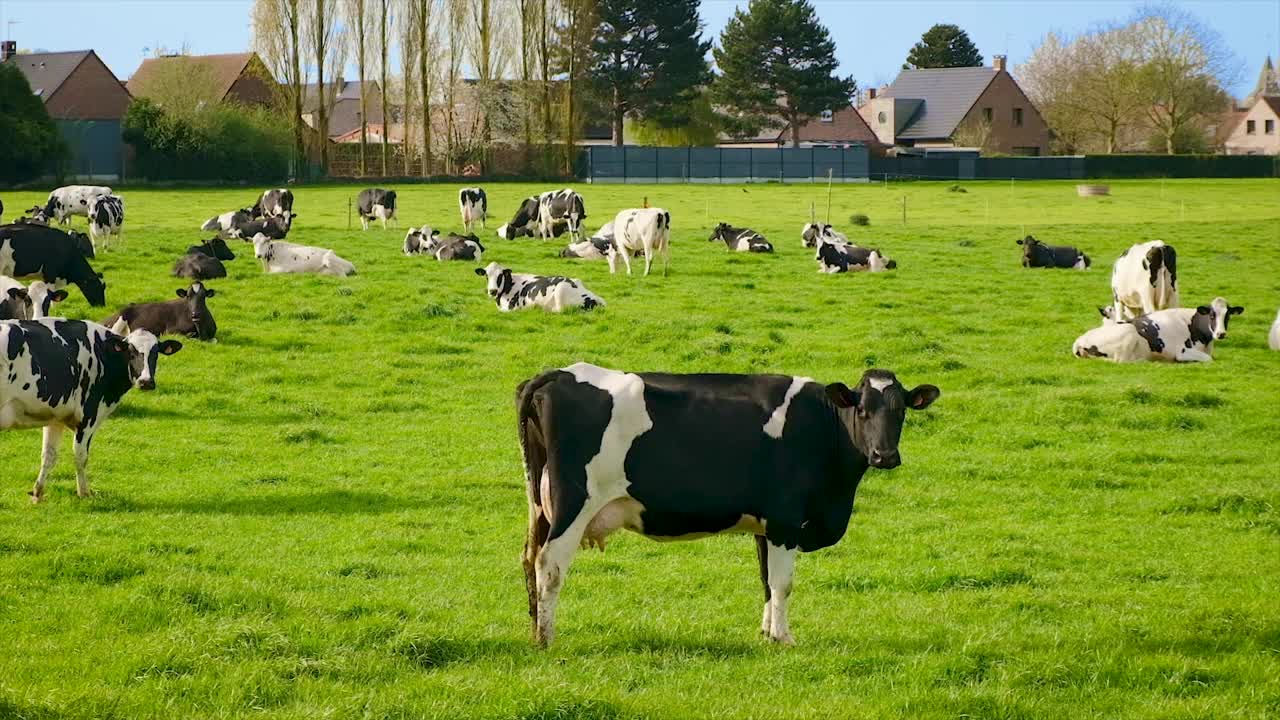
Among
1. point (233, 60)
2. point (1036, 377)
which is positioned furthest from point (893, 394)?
point (233, 60)

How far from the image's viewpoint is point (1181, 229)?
43469 mm

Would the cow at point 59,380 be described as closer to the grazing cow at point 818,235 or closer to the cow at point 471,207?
the grazing cow at point 818,235

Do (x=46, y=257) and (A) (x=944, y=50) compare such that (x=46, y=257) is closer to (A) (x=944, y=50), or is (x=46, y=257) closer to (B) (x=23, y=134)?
(B) (x=23, y=134)

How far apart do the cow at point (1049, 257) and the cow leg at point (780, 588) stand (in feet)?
80.1

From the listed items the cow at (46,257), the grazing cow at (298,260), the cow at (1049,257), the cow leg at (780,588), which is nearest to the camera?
the cow leg at (780,588)

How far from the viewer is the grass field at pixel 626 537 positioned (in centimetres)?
762

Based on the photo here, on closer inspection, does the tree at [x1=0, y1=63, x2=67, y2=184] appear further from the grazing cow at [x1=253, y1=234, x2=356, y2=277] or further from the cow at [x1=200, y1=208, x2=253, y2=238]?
the grazing cow at [x1=253, y1=234, x2=356, y2=277]

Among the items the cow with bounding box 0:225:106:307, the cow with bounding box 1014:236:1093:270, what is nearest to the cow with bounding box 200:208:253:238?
the cow with bounding box 0:225:106:307

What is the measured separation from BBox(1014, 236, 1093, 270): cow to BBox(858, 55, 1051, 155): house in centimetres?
7913

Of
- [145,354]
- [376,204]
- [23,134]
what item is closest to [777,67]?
[23,134]

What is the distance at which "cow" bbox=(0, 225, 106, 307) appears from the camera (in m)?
23.4

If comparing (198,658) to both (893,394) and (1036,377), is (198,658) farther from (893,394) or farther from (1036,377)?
(1036,377)

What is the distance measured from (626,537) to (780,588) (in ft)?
11.3

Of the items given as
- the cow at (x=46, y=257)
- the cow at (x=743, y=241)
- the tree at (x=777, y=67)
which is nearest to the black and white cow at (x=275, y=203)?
the cow at (x=743, y=241)
